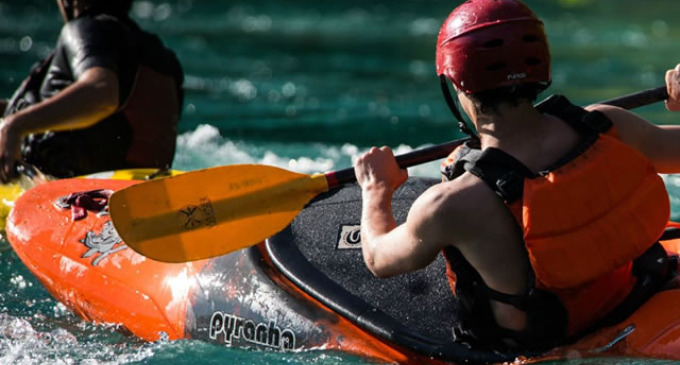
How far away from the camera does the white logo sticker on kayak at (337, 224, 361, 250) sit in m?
2.88

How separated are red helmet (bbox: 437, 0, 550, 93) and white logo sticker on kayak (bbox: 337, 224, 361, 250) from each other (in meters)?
0.81

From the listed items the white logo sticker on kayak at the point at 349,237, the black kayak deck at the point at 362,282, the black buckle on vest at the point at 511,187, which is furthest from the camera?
the white logo sticker on kayak at the point at 349,237

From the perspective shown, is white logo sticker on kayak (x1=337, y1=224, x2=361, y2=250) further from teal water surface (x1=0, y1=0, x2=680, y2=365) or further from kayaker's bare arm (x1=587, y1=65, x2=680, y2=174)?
kayaker's bare arm (x1=587, y1=65, x2=680, y2=174)

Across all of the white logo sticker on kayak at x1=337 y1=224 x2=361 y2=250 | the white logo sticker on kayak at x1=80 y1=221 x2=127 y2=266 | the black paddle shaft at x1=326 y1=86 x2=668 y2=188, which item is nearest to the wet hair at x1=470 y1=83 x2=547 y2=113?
the black paddle shaft at x1=326 y1=86 x2=668 y2=188

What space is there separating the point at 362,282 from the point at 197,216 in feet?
1.55

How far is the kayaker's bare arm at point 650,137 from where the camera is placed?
235cm

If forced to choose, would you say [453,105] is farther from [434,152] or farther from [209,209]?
[209,209]

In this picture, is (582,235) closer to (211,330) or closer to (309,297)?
(309,297)

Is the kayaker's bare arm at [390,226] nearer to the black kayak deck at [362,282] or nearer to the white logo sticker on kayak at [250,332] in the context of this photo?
the black kayak deck at [362,282]

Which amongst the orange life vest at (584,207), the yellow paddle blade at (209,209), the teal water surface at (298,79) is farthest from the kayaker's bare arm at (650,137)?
the yellow paddle blade at (209,209)

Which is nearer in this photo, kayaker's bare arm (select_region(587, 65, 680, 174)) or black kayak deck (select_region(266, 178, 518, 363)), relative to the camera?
kayaker's bare arm (select_region(587, 65, 680, 174))

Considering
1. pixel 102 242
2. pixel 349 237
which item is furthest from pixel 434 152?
pixel 102 242

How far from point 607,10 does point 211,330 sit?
11.2 m

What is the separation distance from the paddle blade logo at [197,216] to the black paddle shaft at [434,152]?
0.33 metres
